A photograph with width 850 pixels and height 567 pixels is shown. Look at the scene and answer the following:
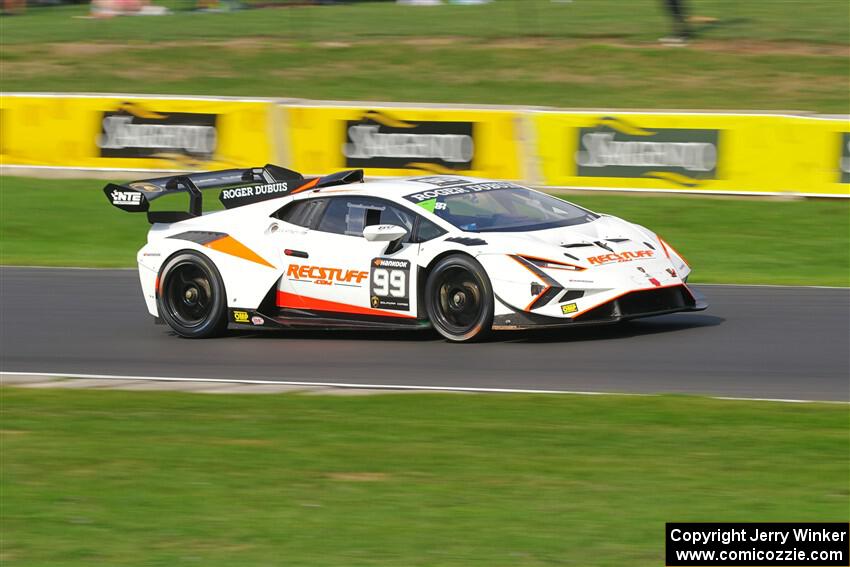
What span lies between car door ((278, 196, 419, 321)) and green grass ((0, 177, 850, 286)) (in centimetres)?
474

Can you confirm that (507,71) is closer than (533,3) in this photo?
Yes

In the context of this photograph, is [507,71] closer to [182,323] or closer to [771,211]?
[771,211]

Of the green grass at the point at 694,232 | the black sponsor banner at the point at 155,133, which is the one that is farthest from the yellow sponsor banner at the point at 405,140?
the black sponsor banner at the point at 155,133

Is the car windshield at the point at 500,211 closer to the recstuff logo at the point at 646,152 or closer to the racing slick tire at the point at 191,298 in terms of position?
the racing slick tire at the point at 191,298

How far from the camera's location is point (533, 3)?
29.7 metres

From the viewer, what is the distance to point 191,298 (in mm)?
12430

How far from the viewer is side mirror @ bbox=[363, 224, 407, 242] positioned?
11.1m

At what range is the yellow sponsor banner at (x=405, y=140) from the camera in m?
18.6

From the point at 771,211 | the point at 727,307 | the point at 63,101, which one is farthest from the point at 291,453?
the point at 63,101

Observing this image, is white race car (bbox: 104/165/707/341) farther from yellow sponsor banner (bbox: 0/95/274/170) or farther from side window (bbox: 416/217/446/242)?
yellow sponsor banner (bbox: 0/95/274/170)

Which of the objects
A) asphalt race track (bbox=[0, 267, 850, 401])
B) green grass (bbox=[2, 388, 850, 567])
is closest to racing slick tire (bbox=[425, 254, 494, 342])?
asphalt race track (bbox=[0, 267, 850, 401])

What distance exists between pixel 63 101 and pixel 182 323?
9283 millimetres

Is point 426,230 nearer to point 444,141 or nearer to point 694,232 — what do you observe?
point 694,232

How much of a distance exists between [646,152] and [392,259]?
24.8 feet
